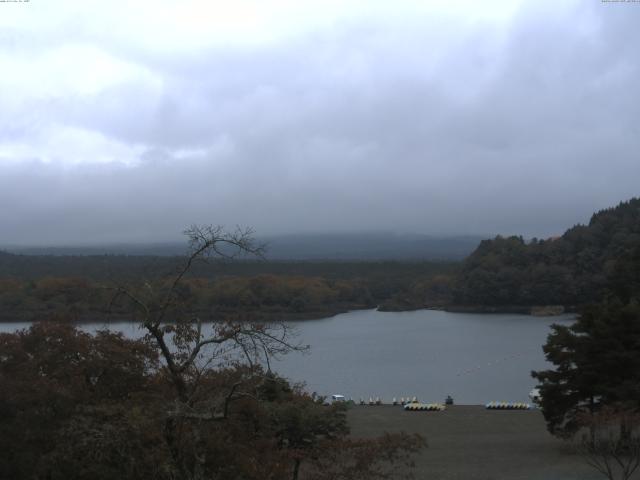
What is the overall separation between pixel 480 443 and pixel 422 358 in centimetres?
2124

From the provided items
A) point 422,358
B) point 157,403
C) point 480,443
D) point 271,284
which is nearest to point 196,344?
point 157,403

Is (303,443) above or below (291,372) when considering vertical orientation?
above

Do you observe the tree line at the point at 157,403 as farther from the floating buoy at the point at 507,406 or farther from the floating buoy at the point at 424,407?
the floating buoy at the point at 507,406

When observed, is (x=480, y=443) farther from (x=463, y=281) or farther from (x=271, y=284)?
(x=463, y=281)

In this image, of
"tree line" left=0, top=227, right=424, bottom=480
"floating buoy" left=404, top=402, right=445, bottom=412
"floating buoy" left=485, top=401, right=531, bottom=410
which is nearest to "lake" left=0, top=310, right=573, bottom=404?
"floating buoy" left=485, top=401, right=531, bottom=410

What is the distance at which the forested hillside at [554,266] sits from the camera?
64500 mm

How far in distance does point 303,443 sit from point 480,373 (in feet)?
78.2

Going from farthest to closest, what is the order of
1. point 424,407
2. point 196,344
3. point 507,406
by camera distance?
point 424,407 < point 507,406 < point 196,344

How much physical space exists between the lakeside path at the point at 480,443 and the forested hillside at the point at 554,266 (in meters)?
42.8

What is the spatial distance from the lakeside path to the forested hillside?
1683 inches

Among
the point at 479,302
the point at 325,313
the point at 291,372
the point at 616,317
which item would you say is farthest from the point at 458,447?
the point at 479,302

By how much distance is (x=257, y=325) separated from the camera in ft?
18.1

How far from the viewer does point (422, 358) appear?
38438mm

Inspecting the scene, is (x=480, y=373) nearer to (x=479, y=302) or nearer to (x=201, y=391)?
(x=201, y=391)
